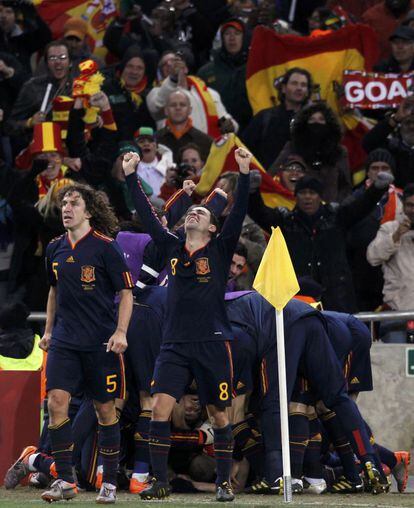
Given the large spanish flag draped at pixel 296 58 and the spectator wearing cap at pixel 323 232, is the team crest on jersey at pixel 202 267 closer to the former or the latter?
the spectator wearing cap at pixel 323 232

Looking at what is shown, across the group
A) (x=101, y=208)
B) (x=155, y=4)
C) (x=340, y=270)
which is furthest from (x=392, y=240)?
(x=155, y=4)

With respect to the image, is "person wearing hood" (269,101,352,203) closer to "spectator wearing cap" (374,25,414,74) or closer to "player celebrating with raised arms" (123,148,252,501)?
"spectator wearing cap" (374,25,414,74)

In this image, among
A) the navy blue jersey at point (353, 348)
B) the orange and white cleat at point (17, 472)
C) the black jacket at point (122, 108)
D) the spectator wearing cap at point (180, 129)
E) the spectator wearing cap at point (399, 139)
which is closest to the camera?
the orange and white cleat at point (17, 472)

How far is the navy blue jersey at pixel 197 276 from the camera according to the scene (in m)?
11.9

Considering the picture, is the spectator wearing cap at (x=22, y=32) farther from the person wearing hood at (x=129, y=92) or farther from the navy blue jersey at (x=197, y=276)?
Result: the navy blue jersey at (x=197, y=276)

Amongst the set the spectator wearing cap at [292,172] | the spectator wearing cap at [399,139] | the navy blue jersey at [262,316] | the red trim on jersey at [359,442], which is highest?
the spectator wearing cap at [399,139]

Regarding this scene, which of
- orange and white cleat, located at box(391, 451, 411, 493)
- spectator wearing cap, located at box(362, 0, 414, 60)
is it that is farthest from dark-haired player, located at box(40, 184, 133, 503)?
spectator wearing cap, located at box(362, 0, 414, 60)

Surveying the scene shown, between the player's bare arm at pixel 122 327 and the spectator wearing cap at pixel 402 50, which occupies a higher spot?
→ the spectator wearing cap at pixel 402 50

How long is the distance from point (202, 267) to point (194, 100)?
21.3 ft

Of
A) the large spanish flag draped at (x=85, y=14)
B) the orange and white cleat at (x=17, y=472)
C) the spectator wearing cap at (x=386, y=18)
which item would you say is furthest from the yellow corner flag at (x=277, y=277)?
the large spanish flag draped at (x=85, y=14)

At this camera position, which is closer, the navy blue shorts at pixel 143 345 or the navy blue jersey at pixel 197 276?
the navy blue jersey at pixel 197 276

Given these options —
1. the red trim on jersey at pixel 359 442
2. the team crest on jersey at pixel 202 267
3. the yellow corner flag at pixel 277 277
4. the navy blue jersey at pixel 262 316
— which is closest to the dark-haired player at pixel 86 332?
the team crest on jersey at pixel 202 267

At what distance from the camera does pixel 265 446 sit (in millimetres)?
12766

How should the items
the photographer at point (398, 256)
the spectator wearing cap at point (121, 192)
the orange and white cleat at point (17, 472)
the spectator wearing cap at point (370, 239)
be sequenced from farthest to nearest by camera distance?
the spectator wearing cap at point (121, 192) < the spectator wearing cap at point (370, 239) < the photographer at point (398, 256) < the orange and white cleat at point (17, 472)
